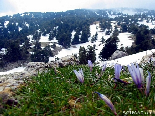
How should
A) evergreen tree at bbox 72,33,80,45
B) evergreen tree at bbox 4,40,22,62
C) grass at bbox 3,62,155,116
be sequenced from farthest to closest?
evergreen tree at bbox 72,33,80,45, evergreen tree at bbox 4,40,22,62, grass at bbox 3,62,155,116

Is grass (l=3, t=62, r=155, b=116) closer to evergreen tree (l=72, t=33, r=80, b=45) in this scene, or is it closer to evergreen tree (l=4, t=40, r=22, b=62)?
evergreen tree (l=4, t=40, r=22, b=62)

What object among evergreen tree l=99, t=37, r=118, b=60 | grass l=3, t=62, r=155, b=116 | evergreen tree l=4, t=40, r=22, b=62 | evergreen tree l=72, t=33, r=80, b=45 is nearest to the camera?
grass l=3, t=62, r=155, b=116

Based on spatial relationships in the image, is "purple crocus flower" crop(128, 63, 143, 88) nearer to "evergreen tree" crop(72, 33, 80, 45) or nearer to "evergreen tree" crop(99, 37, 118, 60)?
"evergreen tree" crop(99, 37, 118, 60)

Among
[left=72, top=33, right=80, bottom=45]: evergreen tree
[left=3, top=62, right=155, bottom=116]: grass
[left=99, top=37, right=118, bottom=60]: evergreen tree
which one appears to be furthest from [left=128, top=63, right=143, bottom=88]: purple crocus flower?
[left=72, top=33, right=80, bottom=45]: evergreen tree

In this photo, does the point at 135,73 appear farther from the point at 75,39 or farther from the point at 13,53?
the point at 75,39

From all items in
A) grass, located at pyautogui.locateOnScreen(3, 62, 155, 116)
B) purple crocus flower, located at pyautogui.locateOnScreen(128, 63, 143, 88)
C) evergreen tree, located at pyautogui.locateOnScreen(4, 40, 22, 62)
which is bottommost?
evergreen tree, located at pyautogui.locateOnScreen(4, 40, 22, 62)

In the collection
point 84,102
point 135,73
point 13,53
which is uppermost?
point 135,73

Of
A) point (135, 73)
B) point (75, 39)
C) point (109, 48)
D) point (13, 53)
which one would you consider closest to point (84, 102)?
point (135, 73)

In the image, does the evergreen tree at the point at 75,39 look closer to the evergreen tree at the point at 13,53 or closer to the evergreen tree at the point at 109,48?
the evergreen tree at the point at 13,53

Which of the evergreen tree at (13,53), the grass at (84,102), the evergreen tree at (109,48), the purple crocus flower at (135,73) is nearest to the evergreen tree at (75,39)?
the evergreen tree at (13,53)

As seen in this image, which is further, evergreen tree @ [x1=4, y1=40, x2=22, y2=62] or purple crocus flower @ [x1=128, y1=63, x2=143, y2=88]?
evergreen tree @ [x1=4, y1=40, x2=22, y2=62]

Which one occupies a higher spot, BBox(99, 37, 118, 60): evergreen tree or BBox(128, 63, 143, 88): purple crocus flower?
BBox(128, 63, 143, 88): purple crocus flower

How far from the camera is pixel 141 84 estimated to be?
211 cm

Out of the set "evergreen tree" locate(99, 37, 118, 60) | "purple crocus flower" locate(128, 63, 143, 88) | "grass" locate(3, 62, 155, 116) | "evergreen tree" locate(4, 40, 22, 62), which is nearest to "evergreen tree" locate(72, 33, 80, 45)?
"evergreen tree" locate(4, 40, 22, 62)
